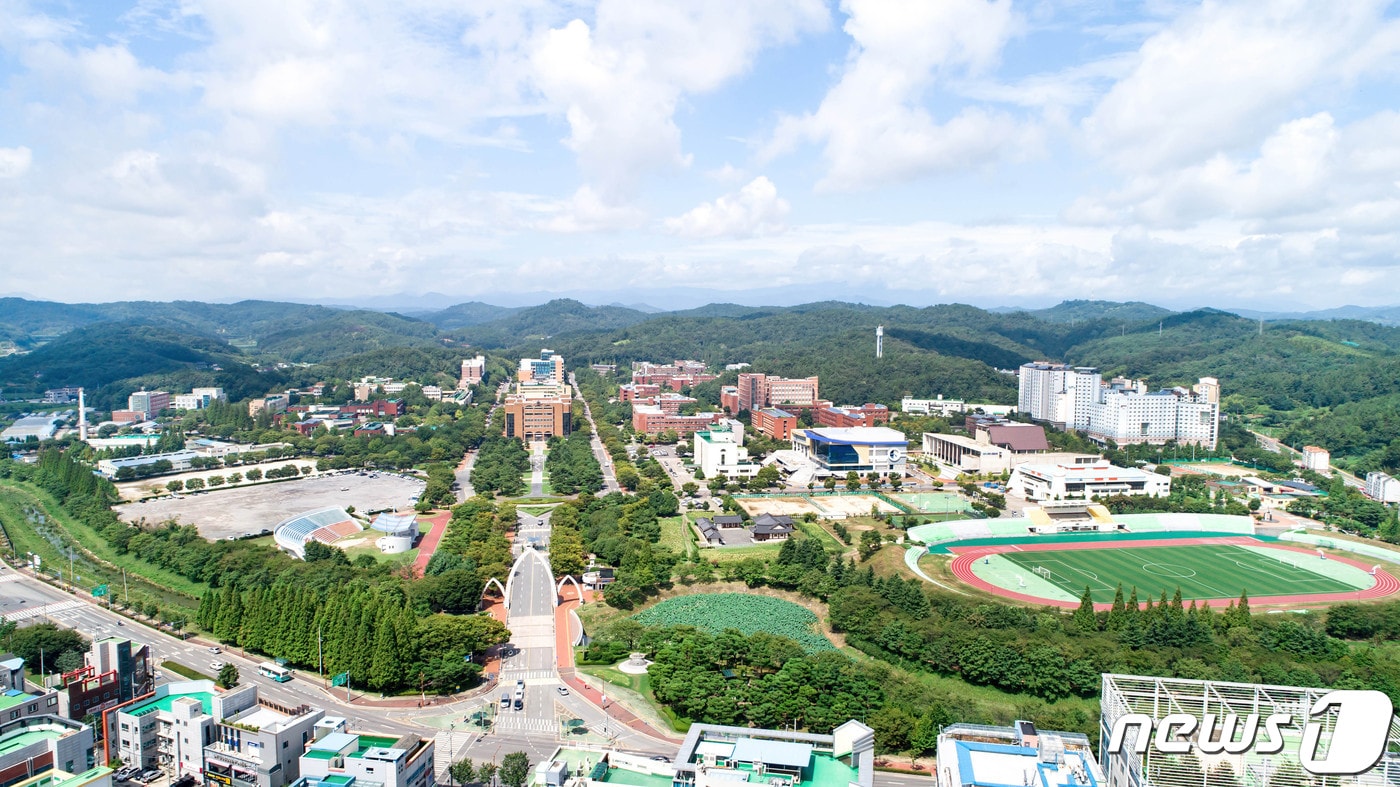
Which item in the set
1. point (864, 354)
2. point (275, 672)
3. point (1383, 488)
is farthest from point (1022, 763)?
point (864, 354)

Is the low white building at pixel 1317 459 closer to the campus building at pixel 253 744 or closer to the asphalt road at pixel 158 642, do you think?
the asphalt road at pixel 158 642

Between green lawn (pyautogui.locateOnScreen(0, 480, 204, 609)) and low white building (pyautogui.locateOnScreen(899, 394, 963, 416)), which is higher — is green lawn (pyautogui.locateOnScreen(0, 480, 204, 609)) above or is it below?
below

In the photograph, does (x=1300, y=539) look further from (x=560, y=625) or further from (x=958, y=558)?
(x=560, y=625)

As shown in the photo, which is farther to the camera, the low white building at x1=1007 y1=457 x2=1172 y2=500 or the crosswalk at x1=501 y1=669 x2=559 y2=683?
the low white building at x1=1007 y1=457 x2=1172 y2=500

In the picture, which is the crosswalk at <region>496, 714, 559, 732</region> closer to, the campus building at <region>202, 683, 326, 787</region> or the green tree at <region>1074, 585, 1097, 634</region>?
the campus building at <region>202, 683, 326, 787</region>

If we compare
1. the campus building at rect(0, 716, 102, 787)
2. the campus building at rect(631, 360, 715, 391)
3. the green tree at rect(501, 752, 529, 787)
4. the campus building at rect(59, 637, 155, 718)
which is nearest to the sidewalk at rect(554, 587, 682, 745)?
the green tree at rect(501, 752, 529, 787)

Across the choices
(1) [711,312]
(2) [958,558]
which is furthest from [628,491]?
(1) [711,312]

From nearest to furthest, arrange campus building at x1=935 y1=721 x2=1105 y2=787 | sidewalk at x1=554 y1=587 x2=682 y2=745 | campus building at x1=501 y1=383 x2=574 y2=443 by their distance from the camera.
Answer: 1. campus building at x1=935 y1=721 x2=1105 y2=787
2. sidewalk at x1=554 y1=587 x2=682 y2=745
3. campus building at x1=501 y1=383 x2=574 y2=443
